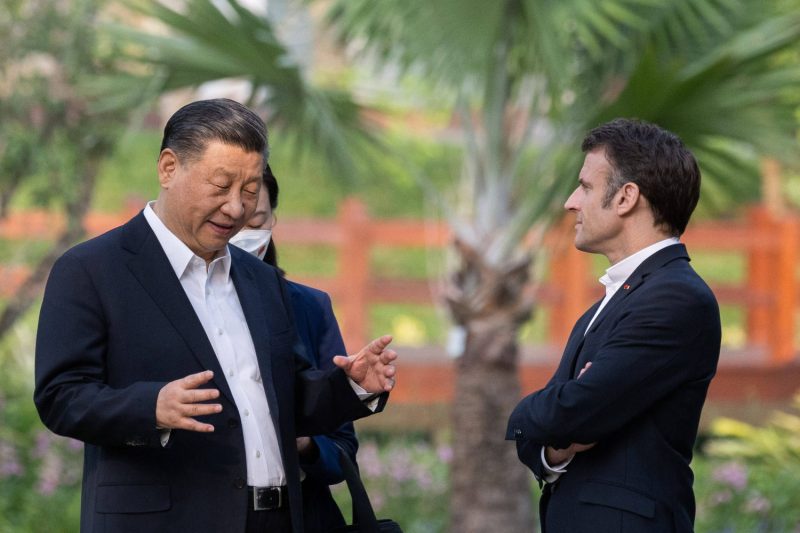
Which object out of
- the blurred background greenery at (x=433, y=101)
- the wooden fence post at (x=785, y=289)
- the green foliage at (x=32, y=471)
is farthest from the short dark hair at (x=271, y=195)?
the wooden fence post at (x=785, y=289)

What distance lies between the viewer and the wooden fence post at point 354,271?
9.81 m

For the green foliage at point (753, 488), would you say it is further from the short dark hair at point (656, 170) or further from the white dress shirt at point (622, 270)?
the short dark hair at point (656, 170)

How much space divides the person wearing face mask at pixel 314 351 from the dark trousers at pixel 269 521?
0.13 meters

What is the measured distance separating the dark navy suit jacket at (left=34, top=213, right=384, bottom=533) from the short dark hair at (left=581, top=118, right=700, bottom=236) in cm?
89

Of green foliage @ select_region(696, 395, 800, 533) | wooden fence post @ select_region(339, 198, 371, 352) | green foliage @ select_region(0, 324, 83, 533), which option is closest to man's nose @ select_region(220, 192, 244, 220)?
green foliage @ select_region(0, 324, 83, 533)

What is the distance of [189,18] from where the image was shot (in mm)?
5551

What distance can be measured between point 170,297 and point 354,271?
7432mm

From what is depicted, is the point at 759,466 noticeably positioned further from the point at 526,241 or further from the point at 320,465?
the point at 320,465

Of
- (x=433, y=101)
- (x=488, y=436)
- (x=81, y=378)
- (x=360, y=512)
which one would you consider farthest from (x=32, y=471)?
(x=81, y=378)

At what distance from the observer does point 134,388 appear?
7.48 ft

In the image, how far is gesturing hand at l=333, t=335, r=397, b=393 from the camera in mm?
2543

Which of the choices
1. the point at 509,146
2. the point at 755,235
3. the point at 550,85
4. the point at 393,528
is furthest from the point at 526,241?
the point at 755,235

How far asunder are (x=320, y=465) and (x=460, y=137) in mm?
13500

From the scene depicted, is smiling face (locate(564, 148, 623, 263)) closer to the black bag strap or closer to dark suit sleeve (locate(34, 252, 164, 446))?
the black bag strap
